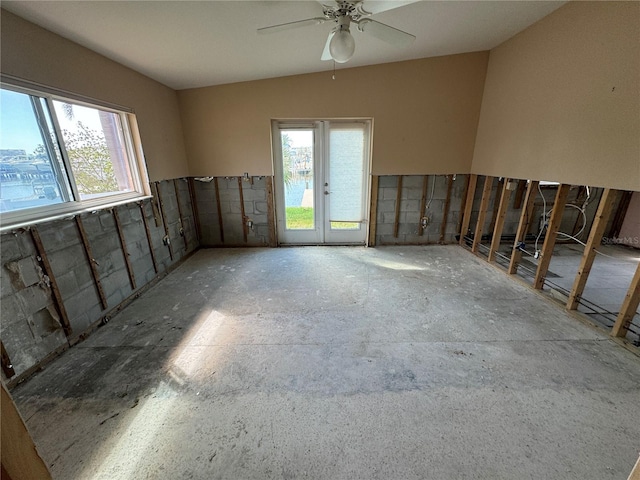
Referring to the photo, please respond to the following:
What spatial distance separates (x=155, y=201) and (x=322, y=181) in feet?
7.91

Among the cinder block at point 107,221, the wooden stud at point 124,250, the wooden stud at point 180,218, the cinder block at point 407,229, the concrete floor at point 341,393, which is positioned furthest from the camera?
the cinder block at point 407,229

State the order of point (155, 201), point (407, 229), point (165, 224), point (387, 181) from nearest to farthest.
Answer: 1. point (155, 201)
2. point (165, 224)
3. point (387, 181)
4. point (407, 229)

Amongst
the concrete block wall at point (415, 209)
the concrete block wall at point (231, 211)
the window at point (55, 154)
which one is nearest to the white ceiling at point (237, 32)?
the window at point (55, 154)

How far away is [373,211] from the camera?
4480 millimetres

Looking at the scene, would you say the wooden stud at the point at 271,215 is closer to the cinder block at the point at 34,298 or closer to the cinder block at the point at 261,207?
the cinder block at the point at 261,207

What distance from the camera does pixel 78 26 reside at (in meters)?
2.07

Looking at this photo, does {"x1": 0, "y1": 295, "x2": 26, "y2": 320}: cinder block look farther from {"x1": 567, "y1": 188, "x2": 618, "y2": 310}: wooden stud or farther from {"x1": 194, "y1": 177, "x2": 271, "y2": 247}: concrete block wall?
{"x1": 567, "y1": 188, "x2": 618, "y2": 310}: wooden stud

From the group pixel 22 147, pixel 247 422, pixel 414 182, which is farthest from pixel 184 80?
pixel 247 422

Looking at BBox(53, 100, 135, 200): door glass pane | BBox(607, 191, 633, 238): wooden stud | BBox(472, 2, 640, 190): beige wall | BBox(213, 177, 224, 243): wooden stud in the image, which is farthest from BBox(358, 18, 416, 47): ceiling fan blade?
BBox(607, 191, 633, 238): wooden stud

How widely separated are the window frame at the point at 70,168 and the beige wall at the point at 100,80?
62 millimetres

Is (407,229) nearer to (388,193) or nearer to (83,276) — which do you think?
(388,193)

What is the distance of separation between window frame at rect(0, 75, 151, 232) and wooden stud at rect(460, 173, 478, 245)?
4.67 metres

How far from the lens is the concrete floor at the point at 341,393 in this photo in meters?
1.42

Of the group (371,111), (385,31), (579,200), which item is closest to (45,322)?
(385,31)
